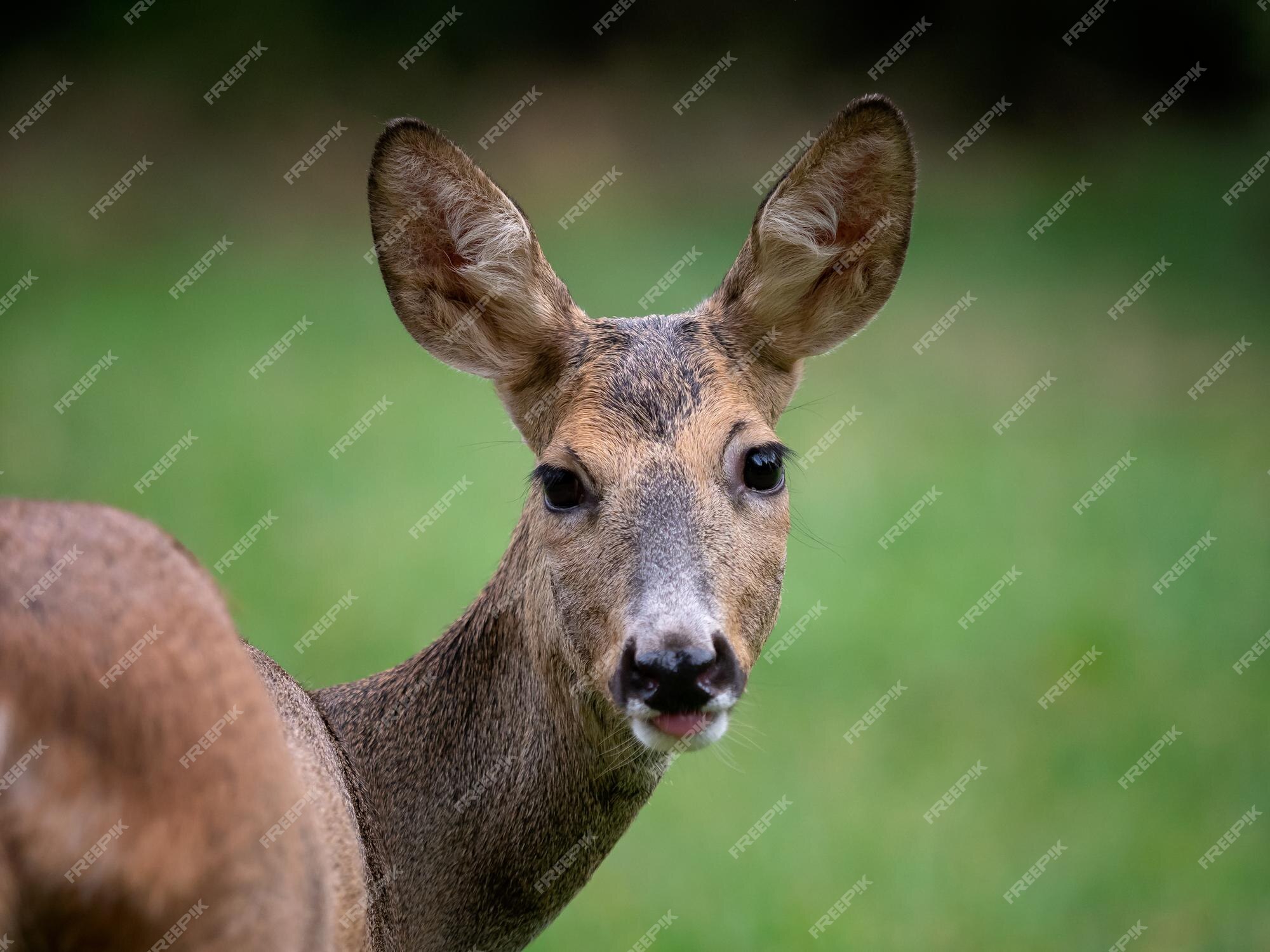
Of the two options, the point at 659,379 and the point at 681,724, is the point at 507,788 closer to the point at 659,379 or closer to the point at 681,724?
the point at 681,724

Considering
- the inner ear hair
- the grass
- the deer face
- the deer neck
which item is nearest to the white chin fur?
the deer face

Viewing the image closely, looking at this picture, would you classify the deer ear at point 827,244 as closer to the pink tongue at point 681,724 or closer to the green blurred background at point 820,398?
the green blurred background at point 820,398

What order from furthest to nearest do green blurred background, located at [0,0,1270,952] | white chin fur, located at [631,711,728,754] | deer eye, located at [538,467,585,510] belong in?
1. green blurred background, located at [0,0,1270,952]
2. deer eye, located at [538,467,585,510]
3. white chin fur, located at [631,711,728,754]

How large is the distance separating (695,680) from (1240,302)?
17018mm

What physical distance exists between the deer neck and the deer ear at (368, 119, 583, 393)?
672 mm

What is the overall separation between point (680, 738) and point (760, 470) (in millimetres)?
960

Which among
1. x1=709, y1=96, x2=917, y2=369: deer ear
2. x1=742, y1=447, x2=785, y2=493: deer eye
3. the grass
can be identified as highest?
x1=709, y1=96, x2=917, y2=369: deer ear

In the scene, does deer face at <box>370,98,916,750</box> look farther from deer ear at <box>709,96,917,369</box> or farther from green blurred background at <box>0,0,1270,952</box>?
green blurred background at <box>0,0,1270,952</box>

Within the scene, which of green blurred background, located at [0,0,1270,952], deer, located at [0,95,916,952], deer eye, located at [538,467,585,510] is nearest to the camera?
deer, located at [0,95,916,952]

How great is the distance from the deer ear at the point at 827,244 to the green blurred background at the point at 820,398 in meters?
1.06

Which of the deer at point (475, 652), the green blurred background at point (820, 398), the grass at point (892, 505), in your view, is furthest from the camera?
the green blurred background at point (820, 398)

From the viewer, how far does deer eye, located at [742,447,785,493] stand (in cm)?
421

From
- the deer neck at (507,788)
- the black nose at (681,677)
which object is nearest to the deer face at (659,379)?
the black nose at (681,677)

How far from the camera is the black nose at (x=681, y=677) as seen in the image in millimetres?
3504
